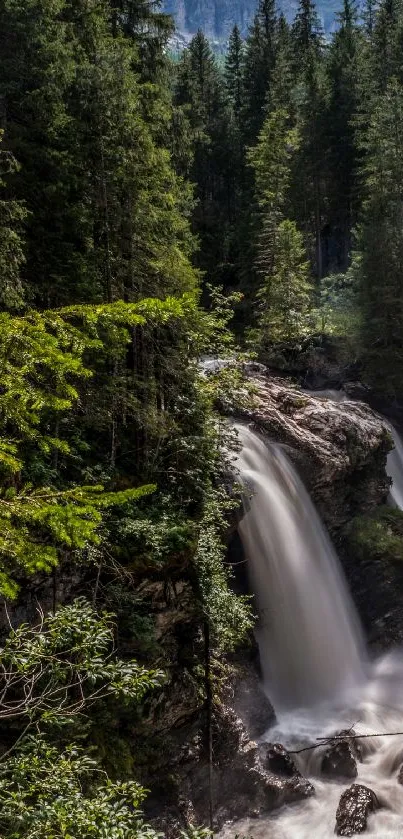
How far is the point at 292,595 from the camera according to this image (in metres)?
16.1

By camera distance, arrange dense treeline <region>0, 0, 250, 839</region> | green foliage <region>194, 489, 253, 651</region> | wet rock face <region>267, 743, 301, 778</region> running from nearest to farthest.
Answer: dense treeline <region>0, 0, 250, 839</region>, green foliage <region>194, 489, 253, 651</region>, wet rock face <region>267, 743, 301, 778</region>

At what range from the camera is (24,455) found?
1063 cm

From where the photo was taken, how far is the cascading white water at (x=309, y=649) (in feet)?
40.3

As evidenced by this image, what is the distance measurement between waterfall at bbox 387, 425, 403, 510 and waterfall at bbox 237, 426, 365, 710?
6.77 meters

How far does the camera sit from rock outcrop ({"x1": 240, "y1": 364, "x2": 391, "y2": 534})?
18734 mm

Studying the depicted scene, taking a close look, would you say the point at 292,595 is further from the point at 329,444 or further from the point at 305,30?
the point at 305,30

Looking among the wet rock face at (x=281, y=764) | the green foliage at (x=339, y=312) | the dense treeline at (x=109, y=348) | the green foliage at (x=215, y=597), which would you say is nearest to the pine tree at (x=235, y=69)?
the green foliage at (x=339, y=312)

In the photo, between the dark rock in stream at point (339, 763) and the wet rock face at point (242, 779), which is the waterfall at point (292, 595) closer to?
the dark rock in stream at point (339, 763)

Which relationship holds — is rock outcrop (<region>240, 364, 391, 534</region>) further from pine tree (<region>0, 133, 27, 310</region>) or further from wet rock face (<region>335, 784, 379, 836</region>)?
pine tree (<region>0, 133, 27, 310</region>)

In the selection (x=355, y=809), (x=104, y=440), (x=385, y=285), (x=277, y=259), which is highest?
(x=277, y=259)

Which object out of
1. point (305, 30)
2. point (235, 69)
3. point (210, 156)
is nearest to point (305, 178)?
point (210, 156)

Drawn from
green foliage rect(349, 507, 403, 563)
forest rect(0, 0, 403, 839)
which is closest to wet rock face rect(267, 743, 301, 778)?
forest rect(0, 0, 403, 839)

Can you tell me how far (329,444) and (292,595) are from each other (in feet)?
17.5

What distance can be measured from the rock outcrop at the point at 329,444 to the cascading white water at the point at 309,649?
0.80 meters
